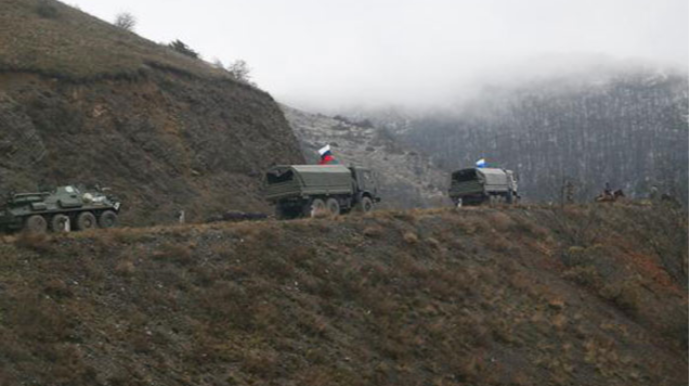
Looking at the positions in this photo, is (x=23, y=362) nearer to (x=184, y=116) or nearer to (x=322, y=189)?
(x=322, y=189)

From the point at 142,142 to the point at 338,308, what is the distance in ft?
71.3

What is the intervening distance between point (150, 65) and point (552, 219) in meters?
26.3

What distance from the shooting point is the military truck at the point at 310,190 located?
93.2 feet

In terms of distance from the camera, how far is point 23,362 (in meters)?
12.4

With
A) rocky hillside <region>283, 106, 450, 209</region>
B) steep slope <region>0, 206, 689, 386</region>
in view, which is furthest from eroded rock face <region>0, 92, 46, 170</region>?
rocky hillside <region>283, 106, 450, 209</region>

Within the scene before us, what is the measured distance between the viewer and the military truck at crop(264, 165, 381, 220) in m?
28.4

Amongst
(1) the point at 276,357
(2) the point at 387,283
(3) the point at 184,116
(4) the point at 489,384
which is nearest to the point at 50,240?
(1) the point at 276,357

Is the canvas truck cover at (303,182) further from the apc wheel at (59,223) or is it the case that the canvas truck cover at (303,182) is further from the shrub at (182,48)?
the shrub at (182,48)

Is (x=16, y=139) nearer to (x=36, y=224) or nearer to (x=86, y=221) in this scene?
(x=86, y=221)

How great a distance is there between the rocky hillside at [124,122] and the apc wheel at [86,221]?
792 cm

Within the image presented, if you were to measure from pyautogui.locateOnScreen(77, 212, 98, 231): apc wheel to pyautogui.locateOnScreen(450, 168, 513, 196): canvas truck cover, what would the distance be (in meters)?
23.0

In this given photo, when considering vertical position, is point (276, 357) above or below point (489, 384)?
above

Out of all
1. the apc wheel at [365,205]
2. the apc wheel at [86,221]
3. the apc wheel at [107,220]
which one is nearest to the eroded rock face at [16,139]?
the apc wheel at [107,220]

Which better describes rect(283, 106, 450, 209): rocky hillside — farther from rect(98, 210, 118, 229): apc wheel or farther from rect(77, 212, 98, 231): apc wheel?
rect(77, 212, 98, 231): apc wheel
